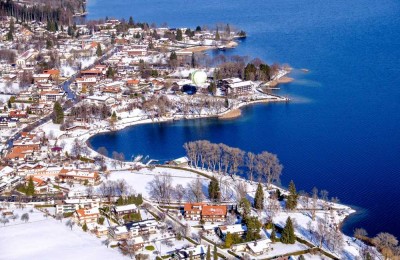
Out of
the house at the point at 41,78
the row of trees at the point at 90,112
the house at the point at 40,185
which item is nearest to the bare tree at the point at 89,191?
the house at the point at 40,185

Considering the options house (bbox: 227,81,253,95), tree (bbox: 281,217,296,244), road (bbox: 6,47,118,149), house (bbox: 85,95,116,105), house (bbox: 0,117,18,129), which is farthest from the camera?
house (bbox: 227,81,253,95)

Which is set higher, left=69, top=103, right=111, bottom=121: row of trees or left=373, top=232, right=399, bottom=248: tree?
left=69, top=103, right=111, bottom=121: row of trees

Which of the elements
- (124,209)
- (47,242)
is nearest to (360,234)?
(124,209)

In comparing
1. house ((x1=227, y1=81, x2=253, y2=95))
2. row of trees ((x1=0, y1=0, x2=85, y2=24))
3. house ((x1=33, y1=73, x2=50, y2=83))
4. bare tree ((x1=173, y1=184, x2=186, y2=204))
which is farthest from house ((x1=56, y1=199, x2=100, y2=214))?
row of trees ((x1=0, y1=0, x2=85, y2=24))

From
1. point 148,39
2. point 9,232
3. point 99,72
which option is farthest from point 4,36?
point 9,232

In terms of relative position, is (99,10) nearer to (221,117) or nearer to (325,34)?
(325,34)

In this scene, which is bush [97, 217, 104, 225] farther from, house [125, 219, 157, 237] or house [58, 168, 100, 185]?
house [58, 168, 100, 185]
